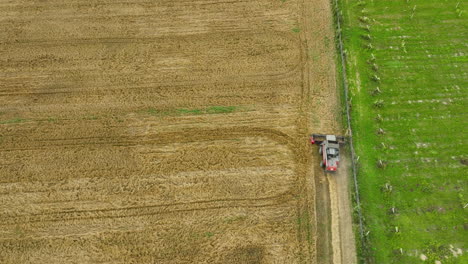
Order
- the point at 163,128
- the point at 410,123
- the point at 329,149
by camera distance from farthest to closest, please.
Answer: the point at 163,128 → the point at 410,123 → the point at 329,149

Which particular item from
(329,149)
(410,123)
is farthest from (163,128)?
(410,123)

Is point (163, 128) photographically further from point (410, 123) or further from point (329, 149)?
point (410, 123)

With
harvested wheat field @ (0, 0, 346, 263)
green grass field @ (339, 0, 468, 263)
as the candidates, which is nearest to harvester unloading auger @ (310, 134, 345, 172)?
harvested wheat field @ (0, 0, 346, 263)

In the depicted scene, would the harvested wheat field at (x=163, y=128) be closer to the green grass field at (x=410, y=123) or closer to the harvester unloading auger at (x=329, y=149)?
the harvester unloading auger at (x=329, y=149)

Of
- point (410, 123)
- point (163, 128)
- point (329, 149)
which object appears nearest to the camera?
point (329, 149)

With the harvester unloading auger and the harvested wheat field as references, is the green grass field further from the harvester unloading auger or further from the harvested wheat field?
the harvested wheat field

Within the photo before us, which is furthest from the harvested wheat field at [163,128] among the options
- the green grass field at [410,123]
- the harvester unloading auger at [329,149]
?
the green grass field at [410,123]

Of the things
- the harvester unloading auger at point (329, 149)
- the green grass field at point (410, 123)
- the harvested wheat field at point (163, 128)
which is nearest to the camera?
the green grass field at point (410, 123)
